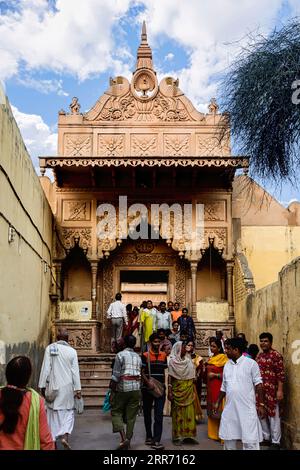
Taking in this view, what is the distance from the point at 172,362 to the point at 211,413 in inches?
35.3

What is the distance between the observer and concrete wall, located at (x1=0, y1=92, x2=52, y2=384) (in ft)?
24.1

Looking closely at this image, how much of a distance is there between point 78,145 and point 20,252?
6.62m

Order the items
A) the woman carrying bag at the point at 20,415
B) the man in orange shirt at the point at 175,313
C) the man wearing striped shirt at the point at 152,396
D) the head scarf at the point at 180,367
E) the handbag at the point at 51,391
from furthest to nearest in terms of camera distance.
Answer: the man in orange shirt at the point at 175,313
the head scarf at the point at 180,367
the man wearing striped shirt at the point at 152,396
the handbag at the point at 51,391
the woman carrying bag at the point at 20,415

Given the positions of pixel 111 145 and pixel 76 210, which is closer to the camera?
pixel 76 210

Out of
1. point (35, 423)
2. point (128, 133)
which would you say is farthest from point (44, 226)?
point (35, 423)

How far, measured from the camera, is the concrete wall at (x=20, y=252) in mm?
7355

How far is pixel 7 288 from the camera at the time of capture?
299 inches

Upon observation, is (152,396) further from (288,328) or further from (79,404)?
(288,328)

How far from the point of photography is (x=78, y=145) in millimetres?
Answer: 14766

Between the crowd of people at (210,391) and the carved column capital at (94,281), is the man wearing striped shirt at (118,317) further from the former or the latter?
the crowd of people at (210,391)

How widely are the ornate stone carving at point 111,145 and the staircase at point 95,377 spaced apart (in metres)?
5.31

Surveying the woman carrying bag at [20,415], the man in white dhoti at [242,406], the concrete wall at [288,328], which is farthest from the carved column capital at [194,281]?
the woman carrying bag at [20,415]

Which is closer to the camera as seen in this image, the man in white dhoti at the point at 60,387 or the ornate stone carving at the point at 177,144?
the man in white dhoti at the point at 60,387

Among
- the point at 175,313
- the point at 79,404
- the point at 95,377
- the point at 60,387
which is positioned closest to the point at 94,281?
the point at 175,313
